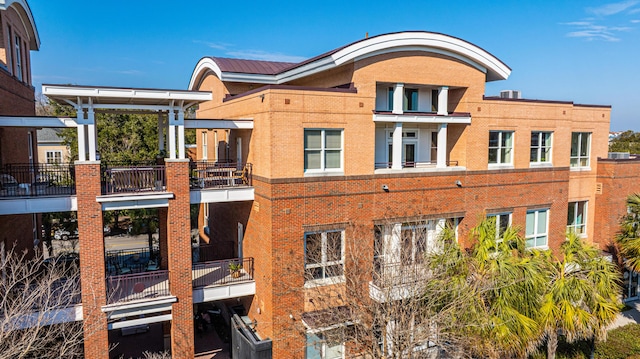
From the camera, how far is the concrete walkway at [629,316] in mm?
23230

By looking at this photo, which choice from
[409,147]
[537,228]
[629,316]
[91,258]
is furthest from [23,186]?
[629,316]

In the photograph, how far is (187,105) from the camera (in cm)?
1711

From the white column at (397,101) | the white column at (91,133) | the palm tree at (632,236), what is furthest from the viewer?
the palm tree at (632,236)

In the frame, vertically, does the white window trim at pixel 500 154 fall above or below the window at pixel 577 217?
above

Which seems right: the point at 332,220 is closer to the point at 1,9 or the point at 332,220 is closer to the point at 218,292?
the point at 218,292

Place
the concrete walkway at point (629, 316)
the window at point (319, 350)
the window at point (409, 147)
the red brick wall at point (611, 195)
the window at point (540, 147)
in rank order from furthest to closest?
the red brick wall at point (611, 195) → the concrete walkway at point (629, 316) → the window at point (540, 147) → the window at point (409, 147) → the window at point (319, 350)

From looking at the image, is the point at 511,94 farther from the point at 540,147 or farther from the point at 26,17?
the point at 26,17

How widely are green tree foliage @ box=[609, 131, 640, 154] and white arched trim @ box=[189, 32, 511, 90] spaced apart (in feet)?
152

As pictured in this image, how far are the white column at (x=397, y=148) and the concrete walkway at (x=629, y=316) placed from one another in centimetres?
1464

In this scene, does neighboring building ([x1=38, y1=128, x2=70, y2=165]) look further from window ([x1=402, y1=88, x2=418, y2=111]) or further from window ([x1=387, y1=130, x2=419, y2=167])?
window ([x1=402, y1=88, x2=418, y2=111])

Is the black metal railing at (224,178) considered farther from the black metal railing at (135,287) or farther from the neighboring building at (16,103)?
the neighboring building at (16,103)

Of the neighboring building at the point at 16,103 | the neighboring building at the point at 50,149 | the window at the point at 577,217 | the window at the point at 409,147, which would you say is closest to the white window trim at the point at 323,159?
the window at the point at 409,147

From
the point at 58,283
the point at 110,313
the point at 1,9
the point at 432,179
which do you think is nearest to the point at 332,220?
the point at 432,179

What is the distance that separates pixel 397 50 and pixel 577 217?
50.2 feet
